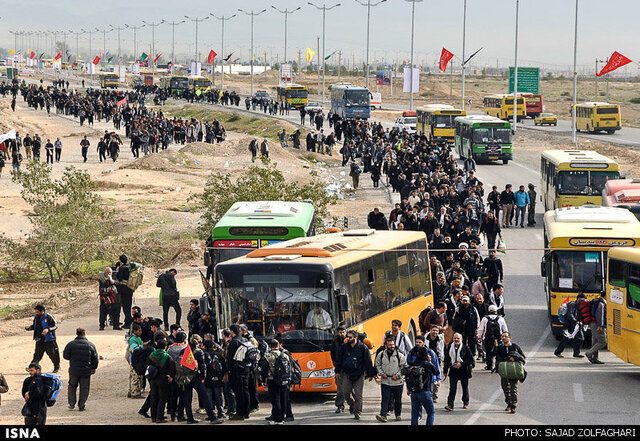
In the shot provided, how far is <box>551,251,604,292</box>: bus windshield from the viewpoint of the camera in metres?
20.6

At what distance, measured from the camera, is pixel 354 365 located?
1528 cm

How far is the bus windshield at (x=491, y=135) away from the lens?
52375 millimetres

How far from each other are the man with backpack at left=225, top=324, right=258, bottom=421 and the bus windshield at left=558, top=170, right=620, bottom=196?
2061cm

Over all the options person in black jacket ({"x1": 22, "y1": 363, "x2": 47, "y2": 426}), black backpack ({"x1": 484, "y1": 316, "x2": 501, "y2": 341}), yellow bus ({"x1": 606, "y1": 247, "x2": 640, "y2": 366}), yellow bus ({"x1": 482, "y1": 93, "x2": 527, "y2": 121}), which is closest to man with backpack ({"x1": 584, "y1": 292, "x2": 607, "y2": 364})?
yellow bus ({"x1": 606, "y1": 247, "x2": 640, "y2": 366})

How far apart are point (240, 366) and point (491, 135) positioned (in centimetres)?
3946

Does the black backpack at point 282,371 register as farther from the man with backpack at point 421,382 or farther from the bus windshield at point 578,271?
the bus windshield at point 578,271

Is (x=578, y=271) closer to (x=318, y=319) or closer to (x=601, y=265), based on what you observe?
(x=601, y=265)

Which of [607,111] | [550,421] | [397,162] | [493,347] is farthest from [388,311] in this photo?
[607,111]

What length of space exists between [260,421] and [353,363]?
155 cm

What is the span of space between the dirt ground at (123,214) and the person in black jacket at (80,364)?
0.26m

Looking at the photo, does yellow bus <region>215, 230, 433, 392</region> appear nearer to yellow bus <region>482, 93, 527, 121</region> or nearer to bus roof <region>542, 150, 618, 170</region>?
bus roof <region>542, 150, 618, 170</region>

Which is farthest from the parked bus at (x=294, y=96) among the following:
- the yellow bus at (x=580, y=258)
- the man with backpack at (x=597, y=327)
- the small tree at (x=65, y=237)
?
the man with backpack at (x=597, y=327)

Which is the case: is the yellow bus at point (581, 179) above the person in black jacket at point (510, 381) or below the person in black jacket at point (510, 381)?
above
